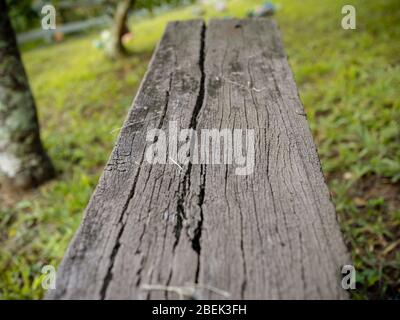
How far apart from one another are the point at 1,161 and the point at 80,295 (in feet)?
10.2

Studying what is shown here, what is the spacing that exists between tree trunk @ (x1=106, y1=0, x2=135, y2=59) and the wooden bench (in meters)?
5.29

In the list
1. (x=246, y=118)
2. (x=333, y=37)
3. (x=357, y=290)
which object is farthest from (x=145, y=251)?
(x=333, y=37)

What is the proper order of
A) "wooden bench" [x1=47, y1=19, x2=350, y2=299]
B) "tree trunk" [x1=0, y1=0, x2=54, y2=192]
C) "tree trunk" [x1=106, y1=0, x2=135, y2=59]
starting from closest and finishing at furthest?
1. "wooden bench" [x1=47, y1=19, x2=350, y2=299]
2. "tree trunk" [x1=0, y1=0, x2=54, y2=192]
3. "tree trunk" [x1=106, y1=0, x2=135, y2=59]

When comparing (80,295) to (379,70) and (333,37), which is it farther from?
(333,37)

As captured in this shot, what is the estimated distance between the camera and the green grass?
2.59 metres

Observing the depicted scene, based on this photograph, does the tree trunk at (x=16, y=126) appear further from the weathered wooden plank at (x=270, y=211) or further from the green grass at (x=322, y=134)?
the weathered wooden plank at (x=270, y=211)

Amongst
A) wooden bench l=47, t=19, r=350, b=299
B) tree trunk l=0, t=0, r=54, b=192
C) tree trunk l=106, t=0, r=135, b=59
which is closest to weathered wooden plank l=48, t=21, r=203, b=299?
wooden bench l=47, t=19, r=350, b=299

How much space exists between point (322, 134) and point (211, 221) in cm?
289

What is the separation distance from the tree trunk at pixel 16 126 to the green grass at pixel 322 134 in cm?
21

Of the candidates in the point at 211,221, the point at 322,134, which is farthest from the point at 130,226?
the point at 322,134

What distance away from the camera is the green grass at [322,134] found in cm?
259

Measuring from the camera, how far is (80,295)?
87 centimetres

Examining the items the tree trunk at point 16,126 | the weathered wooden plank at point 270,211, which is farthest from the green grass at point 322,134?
the weathered wooden plank at point 270,211

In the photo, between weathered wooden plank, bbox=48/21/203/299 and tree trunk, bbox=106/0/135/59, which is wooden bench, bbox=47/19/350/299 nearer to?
weathered wooden plank, bbox=48/21/203/299
